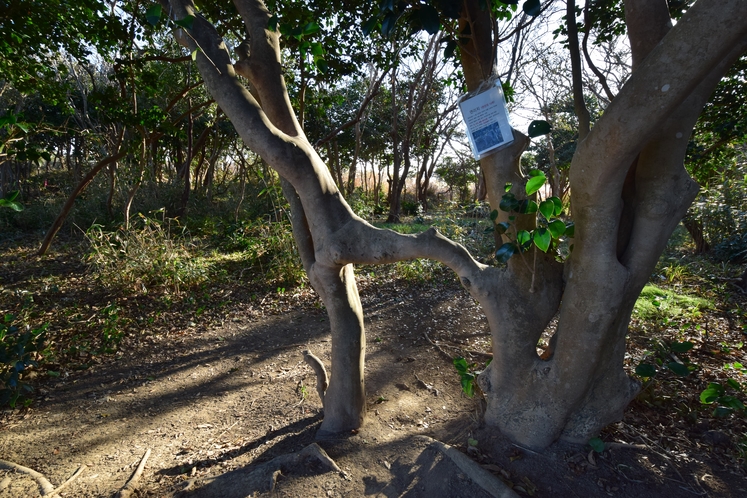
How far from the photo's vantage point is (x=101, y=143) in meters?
8.88

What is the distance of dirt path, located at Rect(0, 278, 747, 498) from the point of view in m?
1.84

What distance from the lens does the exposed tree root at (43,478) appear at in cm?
202

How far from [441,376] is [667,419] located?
1460 millimetres

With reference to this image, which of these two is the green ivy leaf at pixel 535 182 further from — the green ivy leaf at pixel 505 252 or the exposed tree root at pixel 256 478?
the exposed tree root at pixel 256 478

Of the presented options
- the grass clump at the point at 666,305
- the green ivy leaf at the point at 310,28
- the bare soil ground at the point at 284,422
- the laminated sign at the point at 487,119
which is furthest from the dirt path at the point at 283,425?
the green ivy leaf at the point at 310,28

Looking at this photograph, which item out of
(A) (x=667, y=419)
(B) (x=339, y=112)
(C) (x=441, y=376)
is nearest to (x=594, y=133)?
(A) (x=667, y=419)

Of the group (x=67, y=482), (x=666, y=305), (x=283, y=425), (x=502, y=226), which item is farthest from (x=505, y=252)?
(x=666, y=305)

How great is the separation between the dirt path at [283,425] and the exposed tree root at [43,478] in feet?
0.11

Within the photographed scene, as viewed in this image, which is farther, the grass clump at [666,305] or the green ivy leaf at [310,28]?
the grass clump at [666,305]

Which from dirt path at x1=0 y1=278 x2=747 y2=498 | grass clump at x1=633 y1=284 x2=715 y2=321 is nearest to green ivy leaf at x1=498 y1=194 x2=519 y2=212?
dirt path at x1=0 y1=278 x2=747 y2=498

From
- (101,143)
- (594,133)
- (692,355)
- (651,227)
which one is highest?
(101,143)

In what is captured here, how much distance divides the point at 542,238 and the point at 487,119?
1.97ft

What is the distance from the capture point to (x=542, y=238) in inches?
57.0

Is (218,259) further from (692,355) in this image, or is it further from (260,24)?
(692,355)
